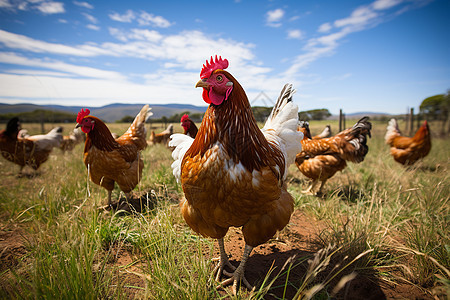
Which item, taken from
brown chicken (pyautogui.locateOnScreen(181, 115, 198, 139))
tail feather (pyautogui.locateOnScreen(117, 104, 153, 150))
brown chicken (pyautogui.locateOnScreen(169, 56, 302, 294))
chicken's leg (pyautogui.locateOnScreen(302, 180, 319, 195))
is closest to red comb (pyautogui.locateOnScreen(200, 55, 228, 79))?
brown chicken (pyautogui.locateOnScreen(169, 56, 302, 294))

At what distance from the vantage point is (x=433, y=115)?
15.9 m

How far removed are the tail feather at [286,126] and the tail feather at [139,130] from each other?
10.1 feet

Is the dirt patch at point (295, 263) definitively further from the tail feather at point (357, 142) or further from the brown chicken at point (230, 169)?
the tail feather at point (357, 142)

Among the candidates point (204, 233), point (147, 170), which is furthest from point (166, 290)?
point (147, 170)

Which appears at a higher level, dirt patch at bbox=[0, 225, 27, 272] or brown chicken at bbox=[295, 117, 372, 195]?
brown chicken at bbox=[295, 117, 372, 195]

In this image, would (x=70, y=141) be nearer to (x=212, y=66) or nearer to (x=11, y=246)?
(x=11, y=246)

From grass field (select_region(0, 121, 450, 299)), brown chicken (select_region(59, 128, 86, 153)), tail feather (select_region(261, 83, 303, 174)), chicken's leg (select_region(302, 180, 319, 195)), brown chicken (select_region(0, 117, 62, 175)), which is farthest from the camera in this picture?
brown chicken (select_region(59, 128, 86, 153))

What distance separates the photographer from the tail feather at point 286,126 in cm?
290

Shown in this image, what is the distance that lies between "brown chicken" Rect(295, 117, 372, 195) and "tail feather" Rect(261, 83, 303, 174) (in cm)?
194

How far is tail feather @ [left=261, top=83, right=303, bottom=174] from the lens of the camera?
2902 millimetres

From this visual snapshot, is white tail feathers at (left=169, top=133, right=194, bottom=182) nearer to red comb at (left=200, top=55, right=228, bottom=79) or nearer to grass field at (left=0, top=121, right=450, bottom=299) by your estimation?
grass field at (left=0, top=121, right=450, bottom=299)

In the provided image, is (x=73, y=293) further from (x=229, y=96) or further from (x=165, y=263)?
(x=229, y=96)

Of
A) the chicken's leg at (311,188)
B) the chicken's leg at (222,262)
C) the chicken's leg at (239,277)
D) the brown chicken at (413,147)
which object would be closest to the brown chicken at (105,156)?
the chicken's leg at (222,262)

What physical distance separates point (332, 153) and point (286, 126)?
2439 mm
